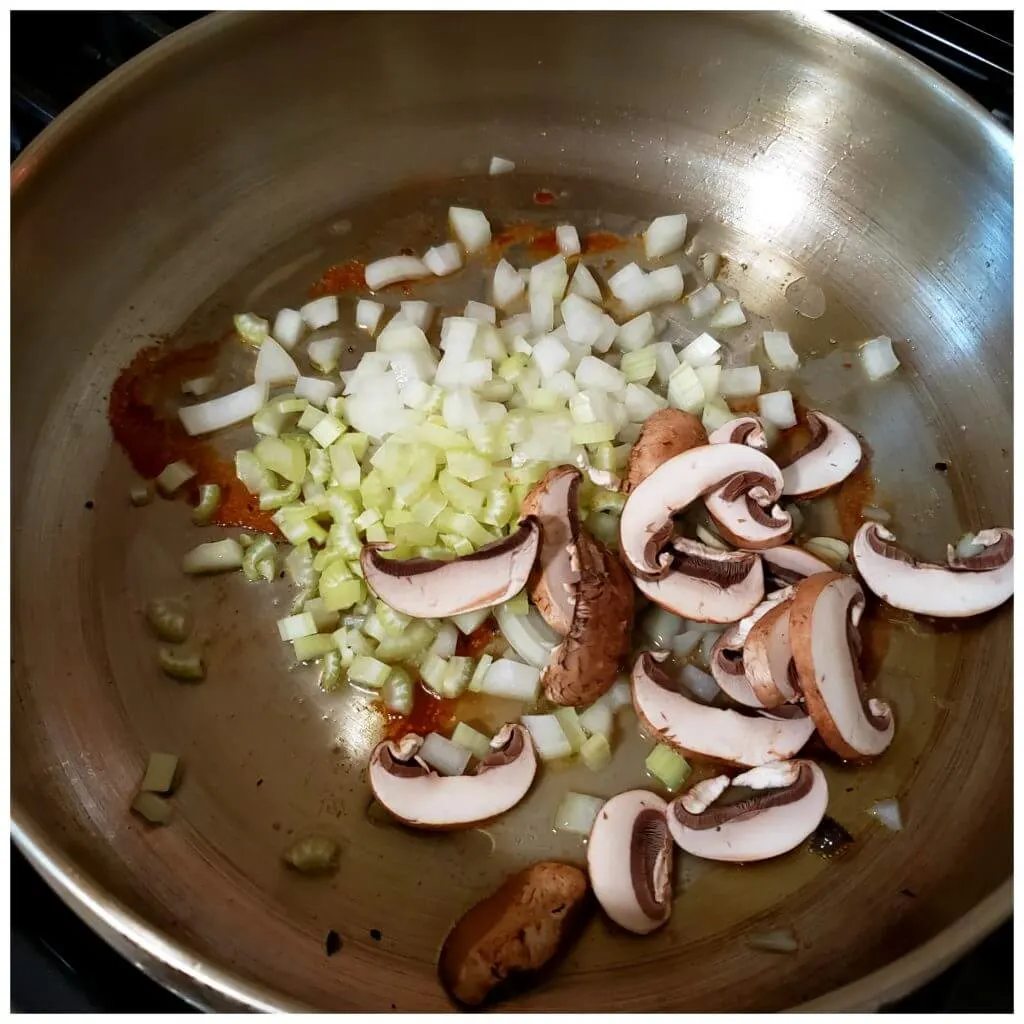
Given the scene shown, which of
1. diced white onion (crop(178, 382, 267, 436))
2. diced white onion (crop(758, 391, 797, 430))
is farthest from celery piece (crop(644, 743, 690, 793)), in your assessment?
diced white onion (crop(178, 382, 267, 436))

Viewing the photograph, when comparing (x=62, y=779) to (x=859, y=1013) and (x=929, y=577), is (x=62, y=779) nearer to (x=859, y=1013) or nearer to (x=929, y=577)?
(x=859, y=1013)

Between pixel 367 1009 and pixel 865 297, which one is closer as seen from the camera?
pixel 367 1009

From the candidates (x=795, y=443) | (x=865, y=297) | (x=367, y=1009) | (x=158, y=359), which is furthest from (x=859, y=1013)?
(x=158, y=359)

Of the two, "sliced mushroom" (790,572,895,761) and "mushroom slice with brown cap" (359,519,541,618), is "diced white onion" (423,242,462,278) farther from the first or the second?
"sliced mushroom" (790,572,895,761)

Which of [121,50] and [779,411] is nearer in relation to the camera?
[779,411]

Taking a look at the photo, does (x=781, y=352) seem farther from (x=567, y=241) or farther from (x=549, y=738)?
(x=549, y=738)

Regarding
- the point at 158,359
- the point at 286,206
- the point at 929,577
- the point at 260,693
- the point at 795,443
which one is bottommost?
the point at 260,693

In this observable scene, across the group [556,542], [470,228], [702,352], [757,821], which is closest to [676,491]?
[556,542]
